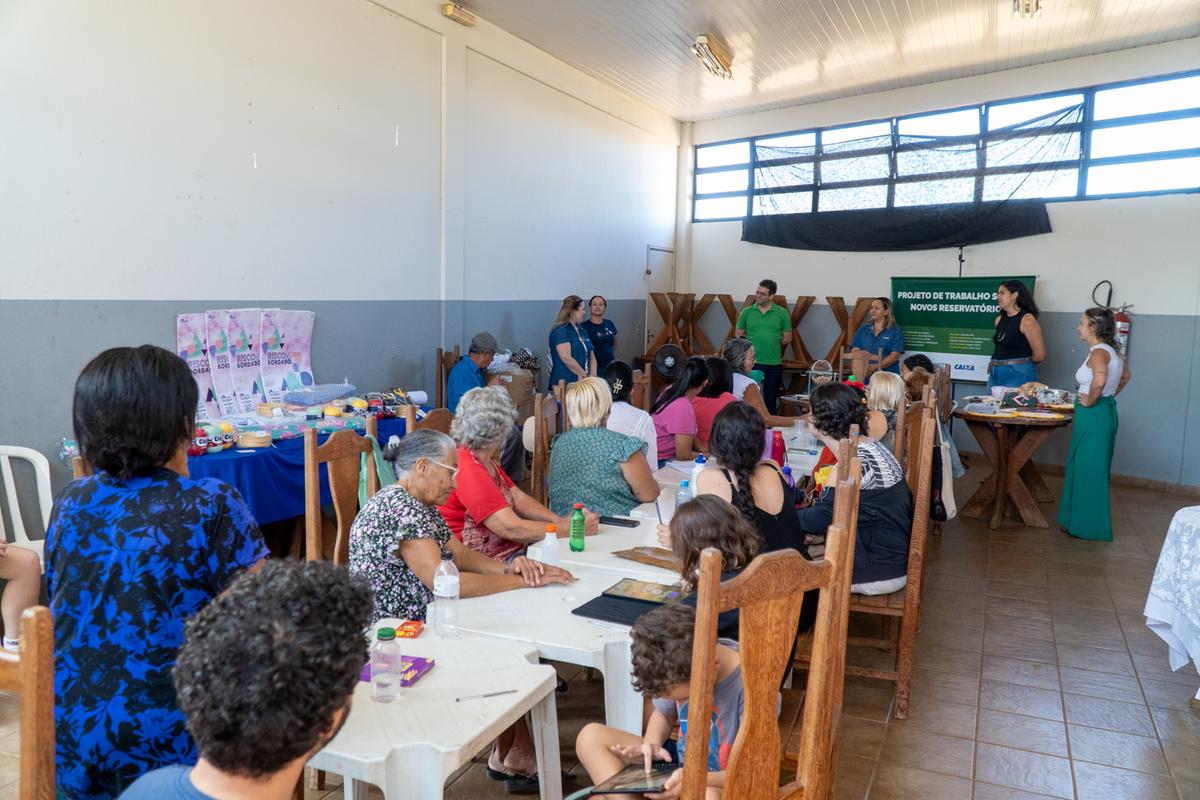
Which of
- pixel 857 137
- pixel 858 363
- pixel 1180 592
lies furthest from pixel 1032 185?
pixel 1180 592

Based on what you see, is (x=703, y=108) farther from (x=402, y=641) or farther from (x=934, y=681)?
(x=402, y=641)

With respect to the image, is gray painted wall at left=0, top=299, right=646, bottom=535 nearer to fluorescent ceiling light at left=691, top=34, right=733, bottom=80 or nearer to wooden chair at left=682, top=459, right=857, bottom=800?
fluorescent ceiling light at left=691, top=34, right=733, bottom=80

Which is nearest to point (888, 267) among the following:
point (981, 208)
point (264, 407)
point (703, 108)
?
point (981, 208)

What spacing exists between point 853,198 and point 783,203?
0.81m

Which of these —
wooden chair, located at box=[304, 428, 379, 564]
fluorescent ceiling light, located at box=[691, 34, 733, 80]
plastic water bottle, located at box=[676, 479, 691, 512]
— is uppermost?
fluorescent ceiling light, located at box=[691, 34, 733, 80]

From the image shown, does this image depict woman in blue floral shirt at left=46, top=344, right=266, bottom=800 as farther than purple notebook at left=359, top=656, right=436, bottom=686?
No

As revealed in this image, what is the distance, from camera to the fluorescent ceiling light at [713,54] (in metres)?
6.64

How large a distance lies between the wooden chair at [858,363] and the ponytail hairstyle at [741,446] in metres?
3.80

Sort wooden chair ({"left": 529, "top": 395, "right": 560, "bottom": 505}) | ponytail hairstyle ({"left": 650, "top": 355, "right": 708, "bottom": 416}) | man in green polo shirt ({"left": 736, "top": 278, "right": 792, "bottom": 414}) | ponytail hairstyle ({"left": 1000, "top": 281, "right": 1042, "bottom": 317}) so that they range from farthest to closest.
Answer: man in green polo shirt ({"left": 736, "top": 278, "right": 792, "bottom": 414}), ponytail hairstyle ({"left": 1000, "top": 281, "right": 1042, "bottom": 317}), ponytail hairstyle ({"left": 650, "top": 355, "right": 708, "bottom": 416}), wooden chair ({"left": 529, "top": 395, "right": 560, "bottom": 505})

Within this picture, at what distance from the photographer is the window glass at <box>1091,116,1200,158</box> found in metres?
6.67

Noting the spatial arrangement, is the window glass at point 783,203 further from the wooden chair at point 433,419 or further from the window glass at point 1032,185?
the wooden chair at point 433,419

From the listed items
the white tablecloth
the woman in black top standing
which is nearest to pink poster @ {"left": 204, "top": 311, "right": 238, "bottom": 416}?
Answer: the white tablecloth

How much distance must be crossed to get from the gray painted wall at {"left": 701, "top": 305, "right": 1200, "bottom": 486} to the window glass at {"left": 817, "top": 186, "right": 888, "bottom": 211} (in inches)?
81.4

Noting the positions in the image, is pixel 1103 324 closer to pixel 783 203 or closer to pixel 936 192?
pixel 936 192
